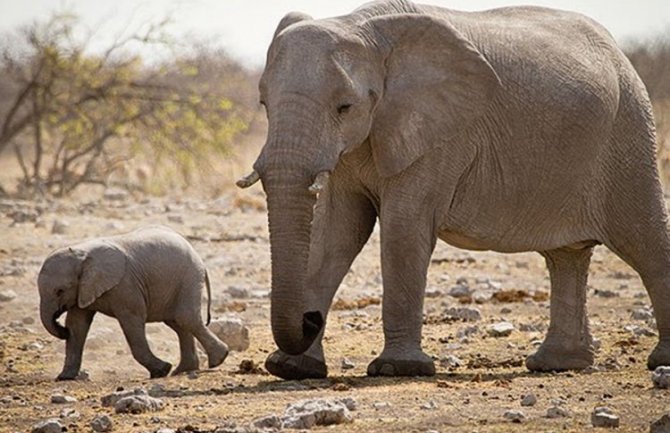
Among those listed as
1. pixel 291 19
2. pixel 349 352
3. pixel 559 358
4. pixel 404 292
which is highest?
pixel 291 19

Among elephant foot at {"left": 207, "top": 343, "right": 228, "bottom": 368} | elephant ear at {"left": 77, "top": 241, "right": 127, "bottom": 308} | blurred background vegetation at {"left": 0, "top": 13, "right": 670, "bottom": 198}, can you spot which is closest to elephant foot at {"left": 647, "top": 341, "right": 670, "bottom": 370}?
elephant foot at {"left": 207, "top": 343, "right": 228, "bottom": 368}

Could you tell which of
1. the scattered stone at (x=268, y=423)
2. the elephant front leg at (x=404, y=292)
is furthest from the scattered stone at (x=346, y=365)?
the scattered stone at (x=268, y=423)

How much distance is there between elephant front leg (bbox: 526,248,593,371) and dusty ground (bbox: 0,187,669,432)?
191 mm

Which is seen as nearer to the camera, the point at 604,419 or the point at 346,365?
the point at 604,419

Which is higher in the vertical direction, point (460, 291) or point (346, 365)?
point (346, 365)

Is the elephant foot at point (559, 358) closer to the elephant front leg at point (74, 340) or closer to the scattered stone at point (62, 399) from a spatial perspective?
the elephant front leg at point (74, 340)

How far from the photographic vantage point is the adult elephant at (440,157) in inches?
315

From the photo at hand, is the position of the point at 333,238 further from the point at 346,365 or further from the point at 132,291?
the point at 132,291

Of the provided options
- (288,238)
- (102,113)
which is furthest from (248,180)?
(102,113)

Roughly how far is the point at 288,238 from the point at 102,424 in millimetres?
1401

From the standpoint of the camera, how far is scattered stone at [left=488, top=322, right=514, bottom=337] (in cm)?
1073

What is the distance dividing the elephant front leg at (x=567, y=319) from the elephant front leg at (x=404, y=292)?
1.11 meters

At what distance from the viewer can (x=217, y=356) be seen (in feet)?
33.5

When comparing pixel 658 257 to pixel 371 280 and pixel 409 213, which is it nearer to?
pixel 409 213
